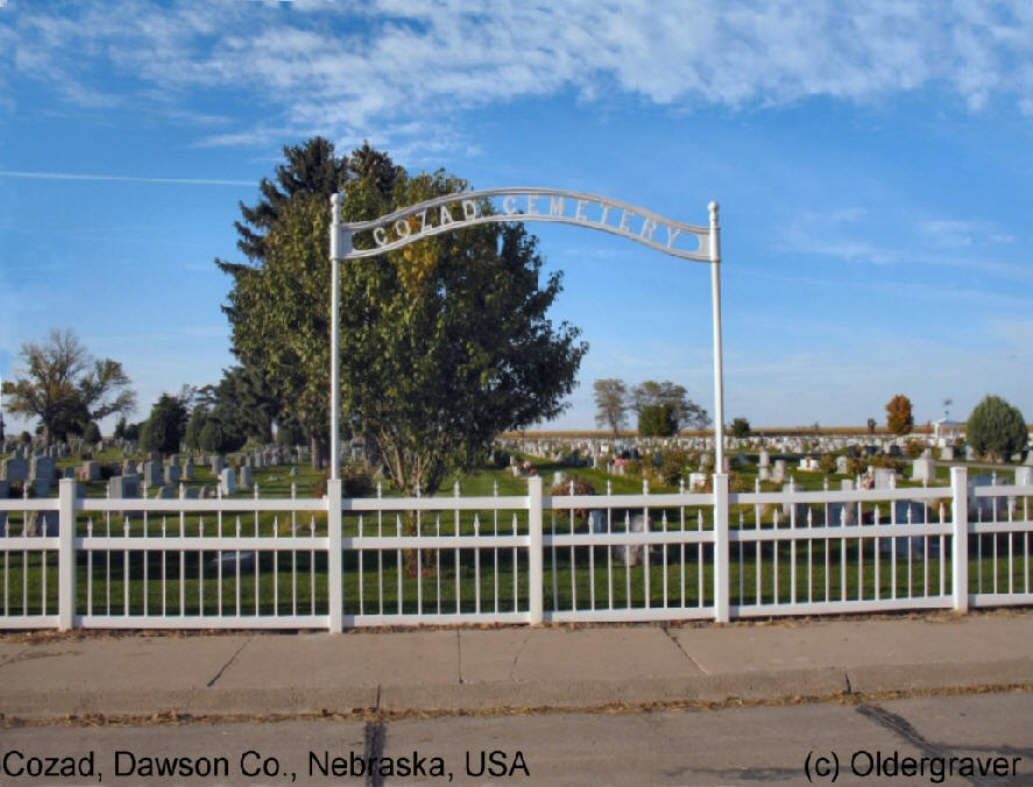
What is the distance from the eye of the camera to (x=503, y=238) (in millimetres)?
12500

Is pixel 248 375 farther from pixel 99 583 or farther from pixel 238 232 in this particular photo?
pixel 99 583

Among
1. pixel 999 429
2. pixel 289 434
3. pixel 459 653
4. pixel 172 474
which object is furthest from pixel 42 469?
pixel 999 429

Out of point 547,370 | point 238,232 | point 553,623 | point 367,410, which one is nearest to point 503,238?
point 547,370

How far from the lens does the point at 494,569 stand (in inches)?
368

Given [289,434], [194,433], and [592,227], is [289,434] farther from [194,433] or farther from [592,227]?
[592,227]

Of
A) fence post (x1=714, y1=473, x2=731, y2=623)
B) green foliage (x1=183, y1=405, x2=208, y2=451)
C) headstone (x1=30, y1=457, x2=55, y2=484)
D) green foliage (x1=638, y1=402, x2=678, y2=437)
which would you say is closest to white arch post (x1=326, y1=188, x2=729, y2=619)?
fence post (x1=714, y1=473, x2=731, y2=623)

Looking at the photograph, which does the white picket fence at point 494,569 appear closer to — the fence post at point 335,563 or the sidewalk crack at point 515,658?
the fence post at point 335,563

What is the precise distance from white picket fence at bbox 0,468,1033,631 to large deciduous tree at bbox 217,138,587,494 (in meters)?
1.58

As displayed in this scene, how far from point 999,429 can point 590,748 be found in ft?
115

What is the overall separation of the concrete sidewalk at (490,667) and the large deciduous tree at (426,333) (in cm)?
399

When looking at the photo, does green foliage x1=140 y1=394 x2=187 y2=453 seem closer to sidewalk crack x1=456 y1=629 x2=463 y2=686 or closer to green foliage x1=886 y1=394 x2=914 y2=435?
sidewalk crack x1=456 y1=629 x2=463 y2=686

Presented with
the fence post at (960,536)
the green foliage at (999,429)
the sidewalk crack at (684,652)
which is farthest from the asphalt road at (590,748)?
the green foliage at (999,429)

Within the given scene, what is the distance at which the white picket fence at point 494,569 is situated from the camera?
755cm

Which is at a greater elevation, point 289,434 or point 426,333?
point 426,333
